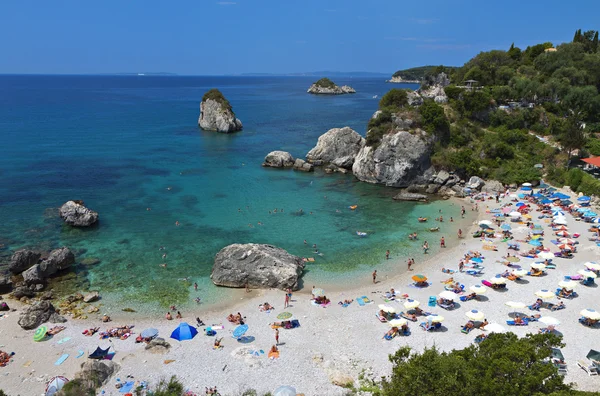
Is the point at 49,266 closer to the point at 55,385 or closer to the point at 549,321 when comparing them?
the point at 55,385

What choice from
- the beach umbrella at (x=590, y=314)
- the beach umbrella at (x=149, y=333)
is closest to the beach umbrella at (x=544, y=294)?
the beach umbrella at (x=590, y=314)

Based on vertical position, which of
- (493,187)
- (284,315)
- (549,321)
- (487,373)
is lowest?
(284,315)

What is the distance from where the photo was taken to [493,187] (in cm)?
5341

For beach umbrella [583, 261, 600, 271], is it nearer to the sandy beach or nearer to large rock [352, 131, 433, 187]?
the sandy beach

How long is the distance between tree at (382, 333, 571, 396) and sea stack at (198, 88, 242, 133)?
88306mm

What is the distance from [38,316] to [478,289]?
30762 mm

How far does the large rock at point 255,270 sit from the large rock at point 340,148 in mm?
35552

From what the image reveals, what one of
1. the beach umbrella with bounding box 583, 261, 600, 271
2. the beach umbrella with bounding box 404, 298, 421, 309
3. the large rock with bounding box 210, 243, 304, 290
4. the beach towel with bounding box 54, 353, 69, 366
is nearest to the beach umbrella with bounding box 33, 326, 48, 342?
the beach towel with bounding box 54, 353, 69, 366

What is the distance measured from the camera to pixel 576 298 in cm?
2834

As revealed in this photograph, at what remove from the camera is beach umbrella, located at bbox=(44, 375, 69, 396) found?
20141mm

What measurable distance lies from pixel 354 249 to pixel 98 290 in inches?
884

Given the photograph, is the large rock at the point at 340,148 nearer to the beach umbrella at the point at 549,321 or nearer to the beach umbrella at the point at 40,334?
the beach umbrella at the point at 549,321

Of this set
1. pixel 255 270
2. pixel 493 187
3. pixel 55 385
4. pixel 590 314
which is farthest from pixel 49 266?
pixel 493 187

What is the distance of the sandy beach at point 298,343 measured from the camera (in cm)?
2144
